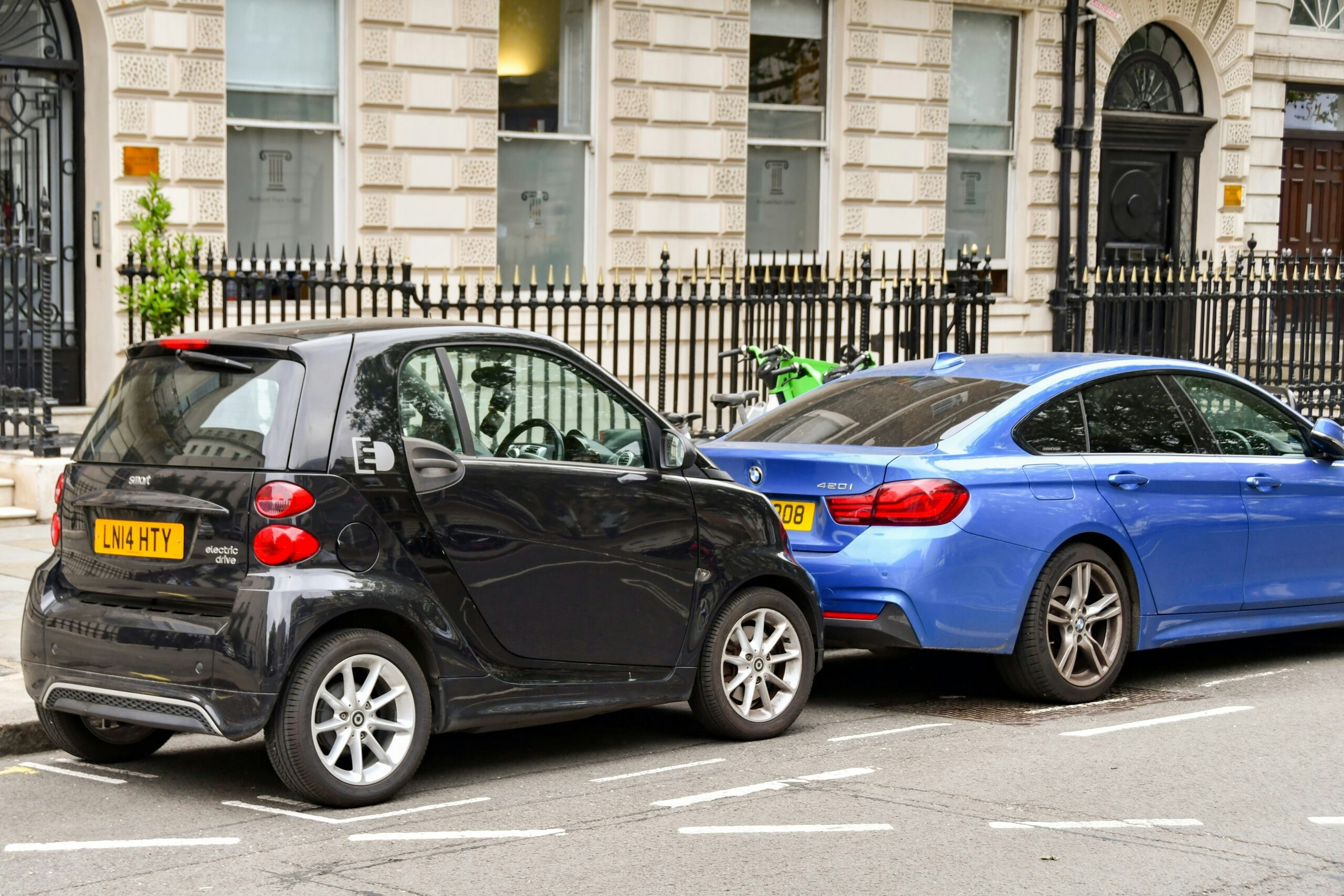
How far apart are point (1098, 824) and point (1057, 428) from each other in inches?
100

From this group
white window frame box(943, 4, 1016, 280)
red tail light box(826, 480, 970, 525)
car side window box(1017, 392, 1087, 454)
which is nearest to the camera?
red tail light box(826, 480, 970, 525)

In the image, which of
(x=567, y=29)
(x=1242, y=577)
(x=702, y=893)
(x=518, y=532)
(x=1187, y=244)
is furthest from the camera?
(x=1187, y=244)

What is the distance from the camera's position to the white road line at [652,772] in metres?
6.75

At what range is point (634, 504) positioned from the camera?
7.00 meters

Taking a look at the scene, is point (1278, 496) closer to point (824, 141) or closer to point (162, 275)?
point (162, 275)

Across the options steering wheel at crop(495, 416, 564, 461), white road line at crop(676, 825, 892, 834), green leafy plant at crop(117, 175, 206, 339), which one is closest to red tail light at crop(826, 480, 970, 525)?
steering wheel at crop(495, 416, 564, 461)

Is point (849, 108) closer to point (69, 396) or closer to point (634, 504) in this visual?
point (69, 396)

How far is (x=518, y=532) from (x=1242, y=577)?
390cm

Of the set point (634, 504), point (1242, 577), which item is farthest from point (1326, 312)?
point (634, 504)

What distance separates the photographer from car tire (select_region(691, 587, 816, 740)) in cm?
727

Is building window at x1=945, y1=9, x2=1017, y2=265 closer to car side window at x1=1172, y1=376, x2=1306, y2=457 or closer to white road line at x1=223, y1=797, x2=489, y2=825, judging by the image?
car side window at x1=1172, y1=376, x2=1306, y2=457

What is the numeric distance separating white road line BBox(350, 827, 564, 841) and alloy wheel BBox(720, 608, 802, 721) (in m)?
1.54

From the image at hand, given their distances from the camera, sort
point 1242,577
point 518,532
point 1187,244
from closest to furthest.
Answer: point 518,532 → point 1242,577 → point 1187,244

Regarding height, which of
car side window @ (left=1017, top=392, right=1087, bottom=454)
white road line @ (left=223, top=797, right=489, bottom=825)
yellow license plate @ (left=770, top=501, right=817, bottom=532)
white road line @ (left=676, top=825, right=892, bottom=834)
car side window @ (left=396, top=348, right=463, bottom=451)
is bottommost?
white road line @ (left=223, top=797, right=489, bottom=825)
